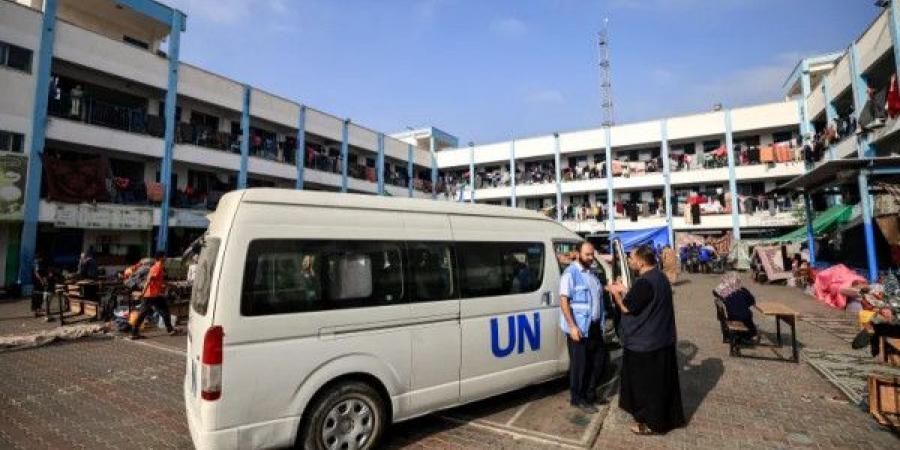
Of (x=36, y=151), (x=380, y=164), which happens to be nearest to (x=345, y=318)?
(x=36, y=151)

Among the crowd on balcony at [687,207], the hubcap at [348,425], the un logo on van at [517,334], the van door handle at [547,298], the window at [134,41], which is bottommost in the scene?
the hubcap at [348,425]

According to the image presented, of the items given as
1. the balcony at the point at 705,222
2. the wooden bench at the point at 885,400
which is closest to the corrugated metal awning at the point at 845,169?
the wooden bench at the point at 885,400

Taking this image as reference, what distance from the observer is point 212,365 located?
3439 mm

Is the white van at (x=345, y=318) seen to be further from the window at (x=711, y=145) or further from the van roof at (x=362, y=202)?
the window at (x=711, y=145)

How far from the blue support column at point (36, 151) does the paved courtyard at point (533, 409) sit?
11584 mm

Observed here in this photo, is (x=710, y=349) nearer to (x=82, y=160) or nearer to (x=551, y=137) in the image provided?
(x=82, y=160)

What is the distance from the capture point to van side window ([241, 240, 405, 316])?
3.74 meters

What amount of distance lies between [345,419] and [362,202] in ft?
6.48

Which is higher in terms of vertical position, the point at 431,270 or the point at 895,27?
the point at 895,27

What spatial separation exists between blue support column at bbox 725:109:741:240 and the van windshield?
34.4m

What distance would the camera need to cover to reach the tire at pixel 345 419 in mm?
3877

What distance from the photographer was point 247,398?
11.7ft

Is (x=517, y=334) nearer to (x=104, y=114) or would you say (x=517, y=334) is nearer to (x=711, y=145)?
(x=104, y=114)

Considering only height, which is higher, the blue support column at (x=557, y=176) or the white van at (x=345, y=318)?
the blue support column at (x=557, y=176)
